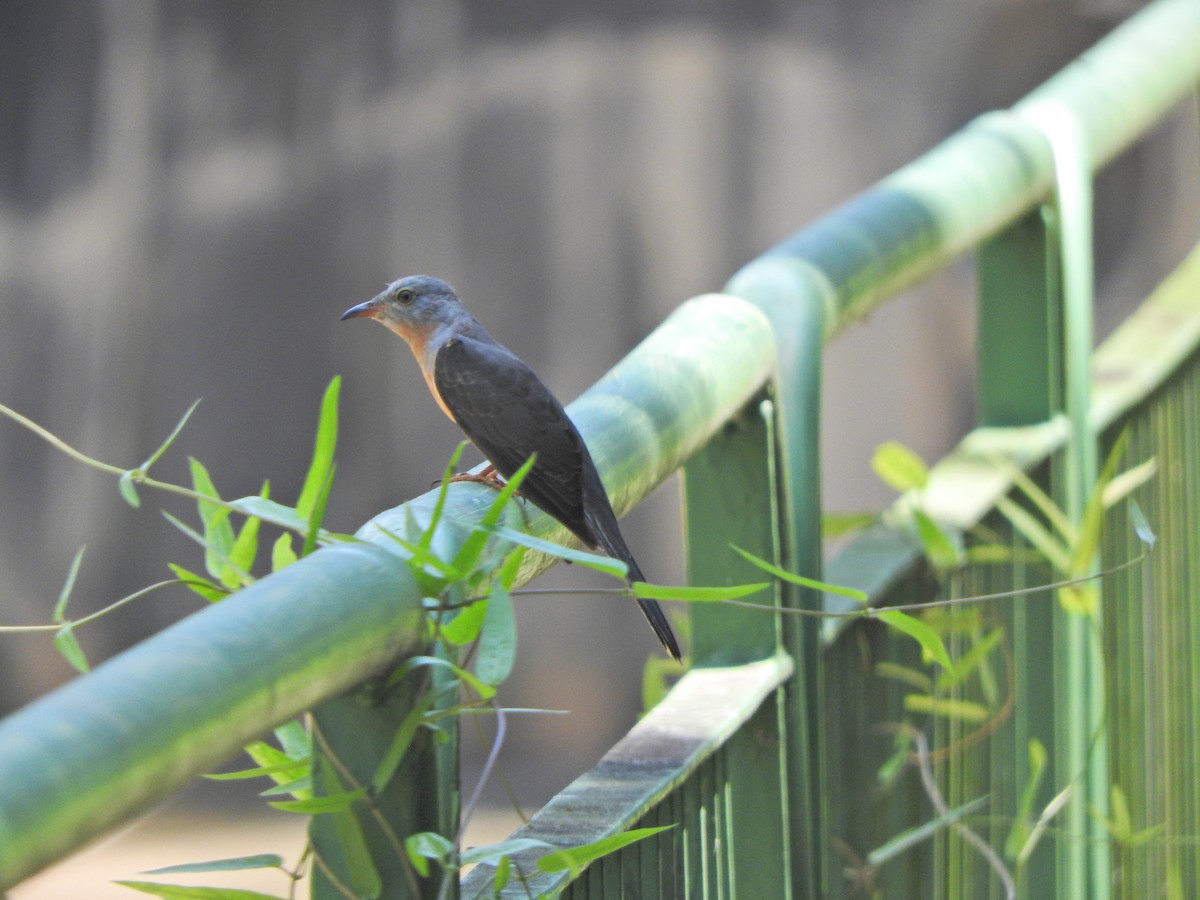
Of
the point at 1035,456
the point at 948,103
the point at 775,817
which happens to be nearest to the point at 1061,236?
the point at 1035,456

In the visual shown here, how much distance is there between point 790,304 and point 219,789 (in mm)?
4856

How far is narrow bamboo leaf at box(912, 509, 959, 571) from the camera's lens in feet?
5.49

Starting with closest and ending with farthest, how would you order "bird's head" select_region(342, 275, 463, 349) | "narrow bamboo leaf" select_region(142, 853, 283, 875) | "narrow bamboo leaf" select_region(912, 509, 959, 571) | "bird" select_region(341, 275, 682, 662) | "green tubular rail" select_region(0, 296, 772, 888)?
"green tubular rail" select_region(0, 296, 772, 888), "narrow bamboo leaf" select_region(142, 853, 283, 875), "bird" select_region(341, 275, 682, 662), "narrow bamboo leaf" select_region(912, 509, 959, 571), "bird's head" select_region(342, 275, 463, 349)

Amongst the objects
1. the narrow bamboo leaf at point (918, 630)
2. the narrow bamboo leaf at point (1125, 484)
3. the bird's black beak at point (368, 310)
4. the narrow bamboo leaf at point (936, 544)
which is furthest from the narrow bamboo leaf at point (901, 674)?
the bird's black beak at point (368, 310)

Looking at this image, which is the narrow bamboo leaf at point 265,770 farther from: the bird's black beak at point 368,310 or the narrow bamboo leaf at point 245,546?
the bird's black beak at point 368,310

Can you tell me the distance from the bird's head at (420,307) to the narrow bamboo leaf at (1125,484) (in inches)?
33.2

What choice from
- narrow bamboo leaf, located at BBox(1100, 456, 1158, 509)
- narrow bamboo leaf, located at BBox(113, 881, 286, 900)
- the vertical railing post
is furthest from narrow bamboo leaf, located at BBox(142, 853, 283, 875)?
narrow bamboo leaf, located at BBox(1100, 456, 1158, 509)

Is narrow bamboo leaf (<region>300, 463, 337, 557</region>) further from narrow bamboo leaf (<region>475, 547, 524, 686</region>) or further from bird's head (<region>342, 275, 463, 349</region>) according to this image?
bird's head (<region>342, 275, 463, 349</region>)

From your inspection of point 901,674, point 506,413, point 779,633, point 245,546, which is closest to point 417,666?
point 245,546

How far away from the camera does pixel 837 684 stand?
5.29ft

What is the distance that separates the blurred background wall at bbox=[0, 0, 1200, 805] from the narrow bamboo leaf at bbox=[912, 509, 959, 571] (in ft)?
13.6

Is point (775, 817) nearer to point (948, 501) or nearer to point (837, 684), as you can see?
point (837, 684)

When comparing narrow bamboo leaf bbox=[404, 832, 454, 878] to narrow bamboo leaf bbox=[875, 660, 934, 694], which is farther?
narrow bamboo leaf bbox=[875, 660, 934, 694]

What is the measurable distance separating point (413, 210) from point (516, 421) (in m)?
4.54
